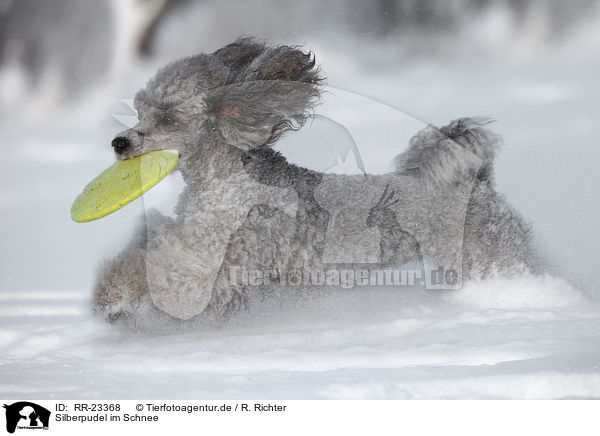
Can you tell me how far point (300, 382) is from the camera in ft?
4.93

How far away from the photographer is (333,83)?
188cm

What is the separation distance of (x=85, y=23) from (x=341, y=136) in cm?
90

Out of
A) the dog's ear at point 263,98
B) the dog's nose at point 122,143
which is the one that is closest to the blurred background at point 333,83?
the dog's ear at point 263,98

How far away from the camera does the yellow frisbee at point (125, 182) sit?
1.68m

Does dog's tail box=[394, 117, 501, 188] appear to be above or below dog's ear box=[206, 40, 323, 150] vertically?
below

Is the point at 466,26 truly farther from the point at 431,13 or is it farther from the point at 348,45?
the point at 348,45

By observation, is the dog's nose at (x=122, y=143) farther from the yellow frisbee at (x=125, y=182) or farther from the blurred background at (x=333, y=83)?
the blurred background at (x=333, y=83)

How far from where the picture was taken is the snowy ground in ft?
4.94
